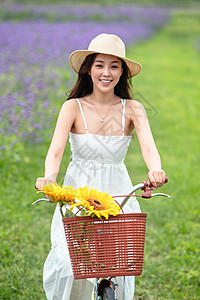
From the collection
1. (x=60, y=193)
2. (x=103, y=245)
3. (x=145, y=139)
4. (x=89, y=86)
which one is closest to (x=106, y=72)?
(x=89, y=86)

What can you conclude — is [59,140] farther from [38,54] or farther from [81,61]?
[38,54]

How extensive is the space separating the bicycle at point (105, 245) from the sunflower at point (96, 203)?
0.25 feet

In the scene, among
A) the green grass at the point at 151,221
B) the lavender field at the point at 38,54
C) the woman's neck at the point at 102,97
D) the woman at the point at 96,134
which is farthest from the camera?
the lavender field at the point at 38,54

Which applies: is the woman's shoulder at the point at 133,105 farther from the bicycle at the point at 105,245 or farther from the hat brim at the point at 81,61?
the bicycle at the point at 105,245

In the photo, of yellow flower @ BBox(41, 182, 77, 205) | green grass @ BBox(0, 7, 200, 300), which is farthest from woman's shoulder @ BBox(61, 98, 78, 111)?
yellow flower @ BBox(41, 182, 77, 205)

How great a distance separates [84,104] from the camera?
9.77ft

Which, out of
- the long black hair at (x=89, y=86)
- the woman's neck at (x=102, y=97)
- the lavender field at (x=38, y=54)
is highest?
the lavender field at (x=38, y=54)

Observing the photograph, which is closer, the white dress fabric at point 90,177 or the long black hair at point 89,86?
the white dress fabric at point 90,177

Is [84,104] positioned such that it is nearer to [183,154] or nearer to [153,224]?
[153,224]

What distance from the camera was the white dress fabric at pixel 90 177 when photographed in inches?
114

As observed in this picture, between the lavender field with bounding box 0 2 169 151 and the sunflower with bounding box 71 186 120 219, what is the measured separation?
361 centimetres

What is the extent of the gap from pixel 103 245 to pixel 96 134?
0.84 meters

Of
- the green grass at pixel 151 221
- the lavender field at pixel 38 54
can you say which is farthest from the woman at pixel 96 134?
the lavender field at pixel 38 54

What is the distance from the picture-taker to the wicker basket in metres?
2.23
